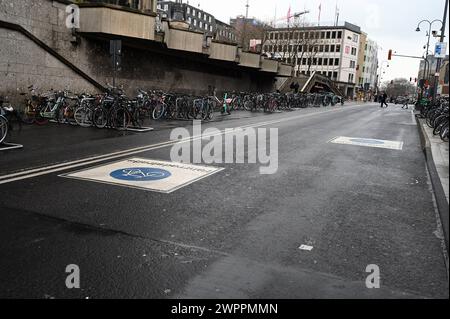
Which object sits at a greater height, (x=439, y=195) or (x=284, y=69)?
(x=284, y=69)

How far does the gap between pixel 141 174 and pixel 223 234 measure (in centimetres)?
324

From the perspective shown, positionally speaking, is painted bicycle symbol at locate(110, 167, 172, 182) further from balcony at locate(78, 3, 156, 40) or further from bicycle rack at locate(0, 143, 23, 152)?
balcony at locate(78, 3, 156, 40)

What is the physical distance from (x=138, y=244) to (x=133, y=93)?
1978 cm

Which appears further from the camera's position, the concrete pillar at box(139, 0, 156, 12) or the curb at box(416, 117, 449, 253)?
the concrete pillar at box(139, 0, 156, 12)

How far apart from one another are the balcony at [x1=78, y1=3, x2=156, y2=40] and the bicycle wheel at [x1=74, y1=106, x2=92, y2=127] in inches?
224

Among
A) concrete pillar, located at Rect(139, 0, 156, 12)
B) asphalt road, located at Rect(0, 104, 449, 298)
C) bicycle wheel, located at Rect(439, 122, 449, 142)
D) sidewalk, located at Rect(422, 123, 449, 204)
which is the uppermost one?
concrete pillar, located at Rect(139, 0, 156, 12)

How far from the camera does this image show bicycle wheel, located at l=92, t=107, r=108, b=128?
14133mm

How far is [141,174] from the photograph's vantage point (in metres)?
7.85

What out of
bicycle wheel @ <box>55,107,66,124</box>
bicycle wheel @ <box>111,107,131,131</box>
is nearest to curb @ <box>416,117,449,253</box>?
bicycle wheel @ <box>111,107,131,131</box>

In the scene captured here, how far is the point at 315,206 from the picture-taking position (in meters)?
6.30

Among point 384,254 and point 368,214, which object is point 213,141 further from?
point 384,254

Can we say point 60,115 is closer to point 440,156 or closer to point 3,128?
point 3,128

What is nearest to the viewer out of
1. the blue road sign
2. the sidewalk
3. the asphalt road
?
the asphalt road

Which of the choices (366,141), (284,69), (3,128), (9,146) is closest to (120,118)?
(3,128)
